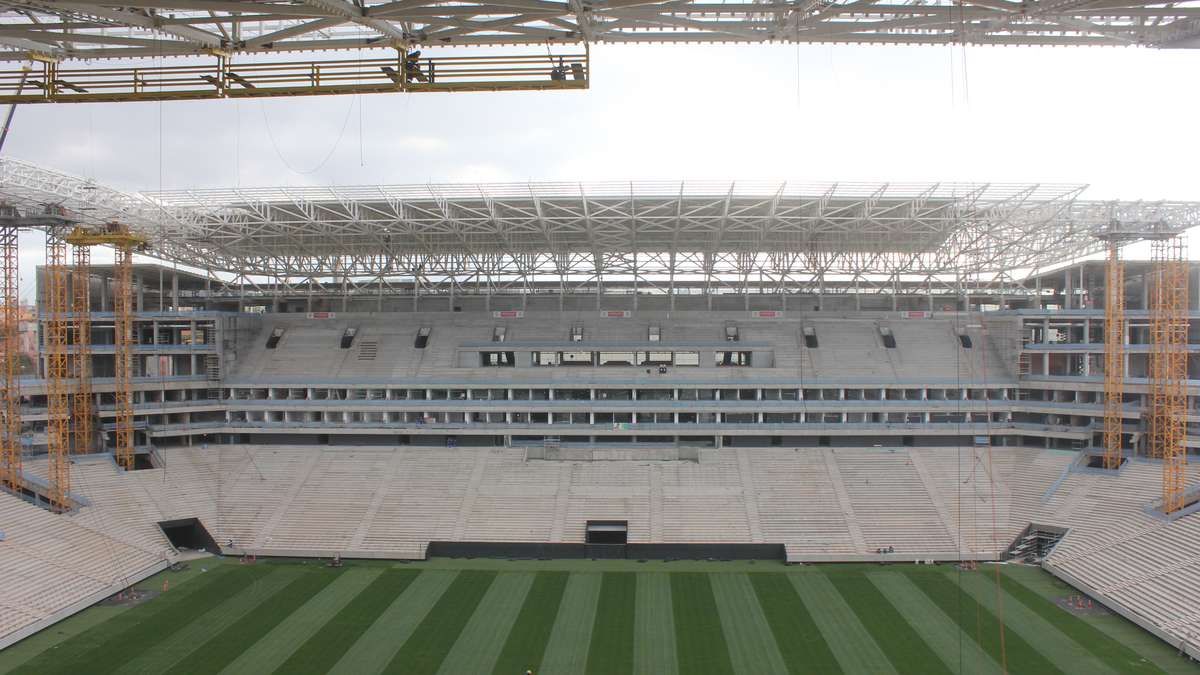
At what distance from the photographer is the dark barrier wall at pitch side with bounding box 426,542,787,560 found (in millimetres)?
30312

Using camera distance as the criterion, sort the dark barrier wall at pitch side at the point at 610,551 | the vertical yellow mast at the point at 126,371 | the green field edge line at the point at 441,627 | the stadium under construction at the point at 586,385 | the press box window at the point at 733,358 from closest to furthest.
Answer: the stadium under construction at the point at 586,385
the green field edge line at the point at 441,627
the dark barrier wall at pitch side at the point at 610,551
the vertical yellow mast at the point at 126,371
the press box window at the point at 733,358

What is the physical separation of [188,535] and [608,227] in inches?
965

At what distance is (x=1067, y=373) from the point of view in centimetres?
4081

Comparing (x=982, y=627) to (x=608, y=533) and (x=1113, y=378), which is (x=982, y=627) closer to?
(x=608, y=533)

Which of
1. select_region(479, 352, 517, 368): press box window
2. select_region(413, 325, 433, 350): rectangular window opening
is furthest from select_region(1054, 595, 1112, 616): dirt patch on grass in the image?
select_region(413, 325, 433, 350): rectangular window opening

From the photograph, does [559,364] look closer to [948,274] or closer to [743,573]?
[743,573]

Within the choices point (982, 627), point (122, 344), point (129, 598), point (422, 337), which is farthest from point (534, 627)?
point (122, 344)

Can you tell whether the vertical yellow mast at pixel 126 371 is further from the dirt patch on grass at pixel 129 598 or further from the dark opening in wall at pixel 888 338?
the dark opening in wall at pixel 888 338

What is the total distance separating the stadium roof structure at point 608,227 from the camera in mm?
34750

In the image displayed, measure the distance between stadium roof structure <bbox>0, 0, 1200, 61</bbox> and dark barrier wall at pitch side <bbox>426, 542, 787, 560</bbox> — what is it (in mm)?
21150

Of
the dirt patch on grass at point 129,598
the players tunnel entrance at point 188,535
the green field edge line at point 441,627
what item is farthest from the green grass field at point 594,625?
the players tunnel entrance at point 188,535

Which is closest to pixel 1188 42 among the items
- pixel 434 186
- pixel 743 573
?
pixel 743 573

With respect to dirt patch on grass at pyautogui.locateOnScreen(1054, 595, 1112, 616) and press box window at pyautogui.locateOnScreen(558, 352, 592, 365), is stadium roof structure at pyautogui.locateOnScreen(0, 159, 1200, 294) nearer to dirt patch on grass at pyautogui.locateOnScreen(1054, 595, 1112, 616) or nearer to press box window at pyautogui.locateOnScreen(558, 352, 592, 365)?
press box window at pyautogui.locateOnScreen(558, 352, 592, 365)

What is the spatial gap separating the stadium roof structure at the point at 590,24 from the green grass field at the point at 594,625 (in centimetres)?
1580
